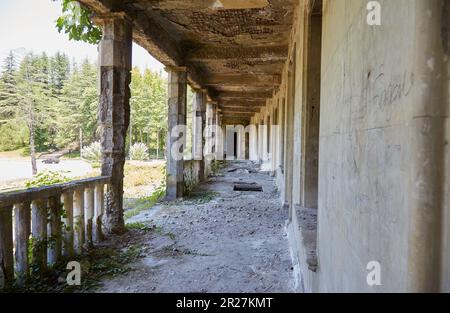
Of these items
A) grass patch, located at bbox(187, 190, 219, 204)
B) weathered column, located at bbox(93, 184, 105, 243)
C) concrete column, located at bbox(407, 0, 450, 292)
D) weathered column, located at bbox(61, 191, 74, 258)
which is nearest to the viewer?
concrete column, located at bbox(407, 0, 450, 292)

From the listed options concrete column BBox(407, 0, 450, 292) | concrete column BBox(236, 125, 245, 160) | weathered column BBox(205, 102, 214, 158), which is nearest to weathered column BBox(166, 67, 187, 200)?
weathered column BBox(205, 102, 214, 158)

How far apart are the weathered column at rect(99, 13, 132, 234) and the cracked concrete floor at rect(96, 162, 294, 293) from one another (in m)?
0.73

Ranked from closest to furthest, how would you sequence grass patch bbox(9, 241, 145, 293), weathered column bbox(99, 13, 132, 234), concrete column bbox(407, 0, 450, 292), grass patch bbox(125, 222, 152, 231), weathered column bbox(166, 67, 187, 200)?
concrete column bbox(407, 0, 450, 292), grass patch bbox(9, 241, 145, 293), weathered column bbox(99, 13, 132, 234), grass patch bbox(125, 222, 152, 231), weathered column bbox(166, 67, 187, 200)

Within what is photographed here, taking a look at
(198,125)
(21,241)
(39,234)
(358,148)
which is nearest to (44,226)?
(39,234)

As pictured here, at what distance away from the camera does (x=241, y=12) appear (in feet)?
18.2

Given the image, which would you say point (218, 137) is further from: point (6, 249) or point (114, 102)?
point (6, 249)

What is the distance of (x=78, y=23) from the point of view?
5.11 m

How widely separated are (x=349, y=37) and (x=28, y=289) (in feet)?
11.6

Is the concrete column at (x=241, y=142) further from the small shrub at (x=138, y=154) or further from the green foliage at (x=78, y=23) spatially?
the green foliage at (x=78, y=23)

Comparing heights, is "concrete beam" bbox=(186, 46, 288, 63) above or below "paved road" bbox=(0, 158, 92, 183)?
above

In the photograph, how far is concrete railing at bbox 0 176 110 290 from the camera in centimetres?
294

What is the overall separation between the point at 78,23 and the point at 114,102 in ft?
5.34

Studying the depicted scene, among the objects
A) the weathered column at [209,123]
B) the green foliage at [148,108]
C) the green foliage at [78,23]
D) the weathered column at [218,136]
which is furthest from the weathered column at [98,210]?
the green foliage at [148,108]

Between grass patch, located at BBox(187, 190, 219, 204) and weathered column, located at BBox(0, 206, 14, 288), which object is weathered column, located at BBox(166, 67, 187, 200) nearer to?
grass patch, located at BBox(187, 190, 219, 204)
